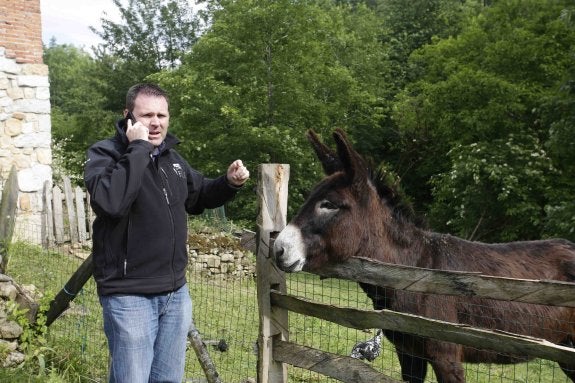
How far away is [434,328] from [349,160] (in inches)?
43.5

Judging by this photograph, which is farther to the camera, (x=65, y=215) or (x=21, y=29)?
(x=65, y=215)

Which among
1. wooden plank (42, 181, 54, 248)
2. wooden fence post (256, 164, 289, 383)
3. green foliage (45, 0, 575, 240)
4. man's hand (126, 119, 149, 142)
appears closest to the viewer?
man's hand (126, 119, 149, 142)

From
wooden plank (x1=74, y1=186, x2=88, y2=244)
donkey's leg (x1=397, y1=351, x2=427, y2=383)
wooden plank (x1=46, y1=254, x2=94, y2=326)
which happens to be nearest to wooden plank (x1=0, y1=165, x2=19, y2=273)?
wooden plank (x1=46, y1=254, x2=94, y2=326)

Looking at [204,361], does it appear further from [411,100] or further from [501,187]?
[411,100]

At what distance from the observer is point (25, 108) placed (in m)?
11.0

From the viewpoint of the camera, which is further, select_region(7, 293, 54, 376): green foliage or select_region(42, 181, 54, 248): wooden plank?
select_region(42, 181, 54, 248): wooden plank

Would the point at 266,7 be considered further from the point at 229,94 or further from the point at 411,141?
the point at 411,141

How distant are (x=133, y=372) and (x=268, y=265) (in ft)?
3.66

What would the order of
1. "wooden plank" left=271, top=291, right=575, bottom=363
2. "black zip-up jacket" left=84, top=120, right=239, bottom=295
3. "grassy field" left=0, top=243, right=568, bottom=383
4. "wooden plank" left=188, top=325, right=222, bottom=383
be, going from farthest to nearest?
"grassy field" left=0, top=243, right=568, bottom=383, "wooden plank" left=188, top=325, right=222, bottom=383, "black zip-up jacket" left=84, top=120, right=239, bottom=295, "wooden plank" left=271, top=291, right=575, bottom=363

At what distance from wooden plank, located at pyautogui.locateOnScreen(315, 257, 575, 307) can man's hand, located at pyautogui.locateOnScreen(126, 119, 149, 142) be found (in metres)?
1.31

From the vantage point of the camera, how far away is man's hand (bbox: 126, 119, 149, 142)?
9.07 feet

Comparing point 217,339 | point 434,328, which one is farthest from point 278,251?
point 217,339

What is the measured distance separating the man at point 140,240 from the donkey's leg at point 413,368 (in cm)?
151

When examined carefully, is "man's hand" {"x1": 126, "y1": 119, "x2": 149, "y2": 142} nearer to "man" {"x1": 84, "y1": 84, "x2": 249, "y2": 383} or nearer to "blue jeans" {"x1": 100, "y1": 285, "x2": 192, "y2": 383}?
"man" {"x1": 84, "y1": 84, "x2": 249, "y2": 383}
